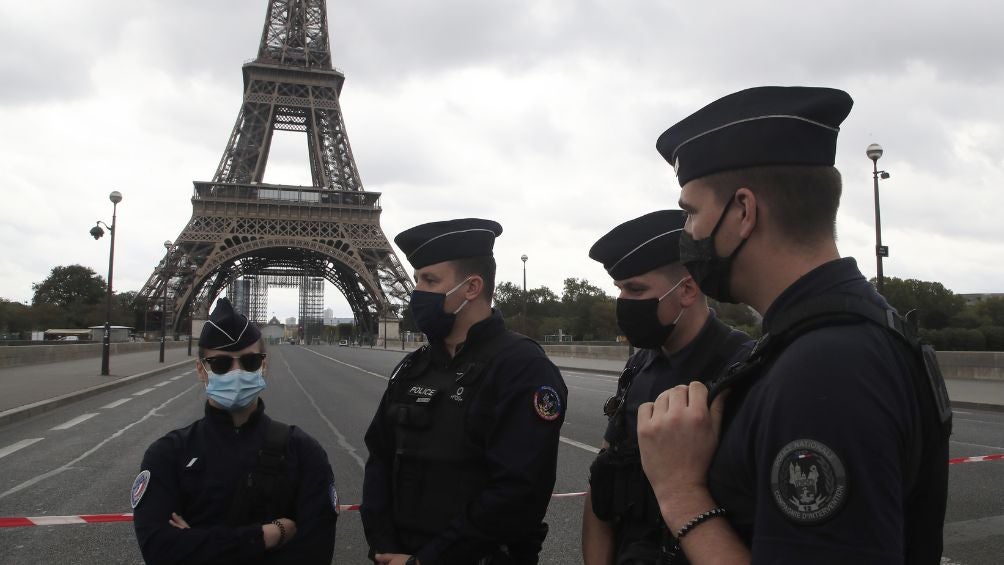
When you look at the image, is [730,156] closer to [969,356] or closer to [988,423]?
[988,423]

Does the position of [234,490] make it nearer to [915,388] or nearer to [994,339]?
[915,388]

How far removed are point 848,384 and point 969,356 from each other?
22.8 metres

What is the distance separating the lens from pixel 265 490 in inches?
114

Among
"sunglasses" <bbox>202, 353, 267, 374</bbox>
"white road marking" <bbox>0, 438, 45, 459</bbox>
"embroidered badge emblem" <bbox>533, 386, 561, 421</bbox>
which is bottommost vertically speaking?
"white road marking" <bbox>0, 438, 45, 459</bbox>

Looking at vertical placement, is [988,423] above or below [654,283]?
below

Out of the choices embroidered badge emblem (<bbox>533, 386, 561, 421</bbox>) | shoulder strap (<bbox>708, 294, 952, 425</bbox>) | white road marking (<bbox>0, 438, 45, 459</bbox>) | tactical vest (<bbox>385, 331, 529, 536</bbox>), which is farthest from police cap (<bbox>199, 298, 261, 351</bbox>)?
white road marking (<bbox>0, 438, 45, 459</bbox>)

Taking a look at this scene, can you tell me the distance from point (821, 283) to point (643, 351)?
6.02 feet

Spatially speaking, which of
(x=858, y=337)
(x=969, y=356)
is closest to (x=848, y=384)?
(x=858, y=337)

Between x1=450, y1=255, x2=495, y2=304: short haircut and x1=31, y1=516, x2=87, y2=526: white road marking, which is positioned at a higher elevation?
x1=450, y1=255, x2=495, y2=304: short haircut

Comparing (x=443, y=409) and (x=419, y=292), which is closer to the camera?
(x=443, y=409)

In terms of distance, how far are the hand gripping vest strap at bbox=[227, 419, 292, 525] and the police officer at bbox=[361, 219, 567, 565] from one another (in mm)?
365

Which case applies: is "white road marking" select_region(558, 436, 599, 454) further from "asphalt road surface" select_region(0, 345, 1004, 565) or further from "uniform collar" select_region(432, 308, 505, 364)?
"uniform collar" select_region(432, 308, 505, 364)

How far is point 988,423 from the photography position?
11914 mm

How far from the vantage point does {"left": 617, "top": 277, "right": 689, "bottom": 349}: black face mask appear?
2.86 m
